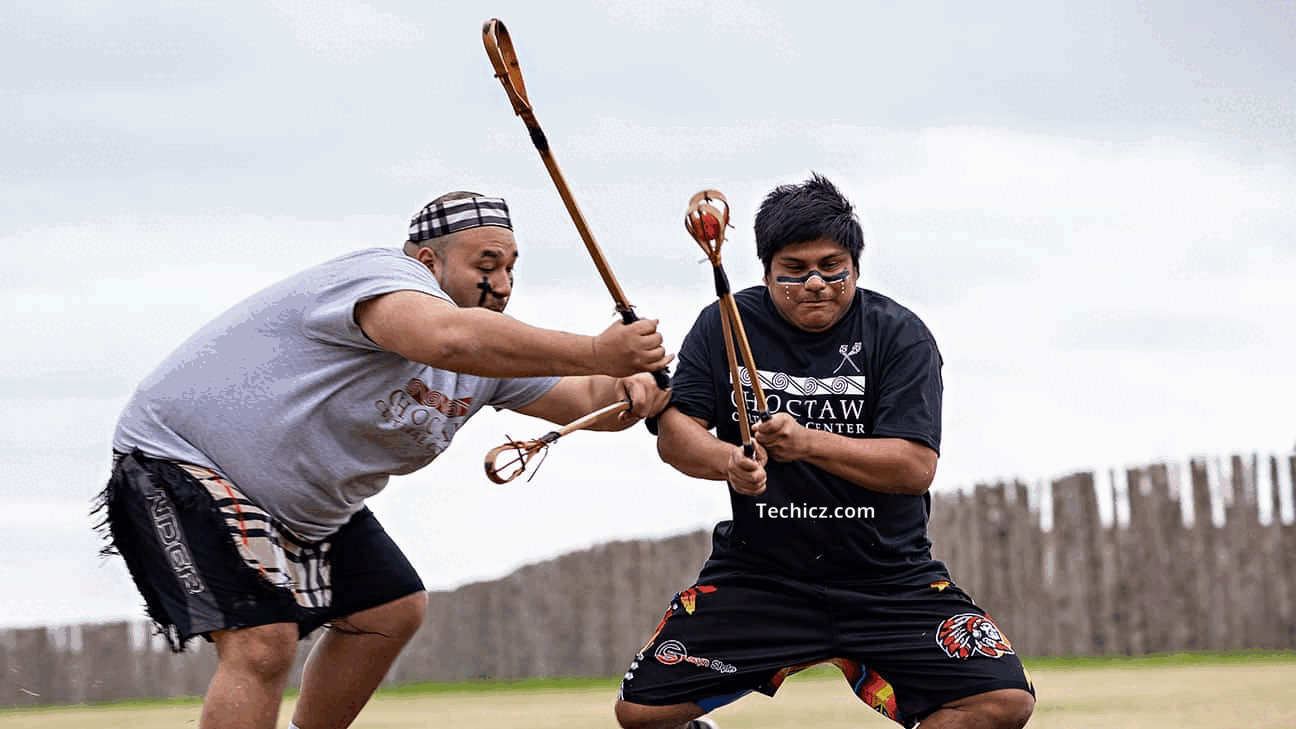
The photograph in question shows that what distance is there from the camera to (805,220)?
452 centimetres

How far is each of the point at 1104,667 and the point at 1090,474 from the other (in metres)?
2.23

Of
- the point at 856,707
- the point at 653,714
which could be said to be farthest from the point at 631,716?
the point at 856,707

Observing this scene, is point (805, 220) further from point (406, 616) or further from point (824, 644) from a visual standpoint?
point (406, 616)

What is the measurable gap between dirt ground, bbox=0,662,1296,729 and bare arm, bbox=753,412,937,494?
3.03 m

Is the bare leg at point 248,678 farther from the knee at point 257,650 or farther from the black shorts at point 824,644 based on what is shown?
the black shorts at point 824,644

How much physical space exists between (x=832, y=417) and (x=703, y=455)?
0.41m

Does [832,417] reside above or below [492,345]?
below

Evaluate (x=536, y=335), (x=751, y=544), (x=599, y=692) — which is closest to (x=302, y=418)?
(x=536, y=335)

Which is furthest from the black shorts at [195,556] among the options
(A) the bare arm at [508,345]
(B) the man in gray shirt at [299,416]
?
(A) the bare arm at [508,345]

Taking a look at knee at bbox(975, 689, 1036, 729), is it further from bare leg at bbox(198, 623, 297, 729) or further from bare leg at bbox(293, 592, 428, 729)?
bare leg at bbox(198, 623, 297, 729)

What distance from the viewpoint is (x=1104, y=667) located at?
12.6m

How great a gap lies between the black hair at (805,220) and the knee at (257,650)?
171 cm

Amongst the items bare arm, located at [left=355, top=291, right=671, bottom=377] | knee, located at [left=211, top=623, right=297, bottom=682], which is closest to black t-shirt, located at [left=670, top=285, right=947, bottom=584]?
bare arm, located at [left=355, top=291, right=671, bottom=377]

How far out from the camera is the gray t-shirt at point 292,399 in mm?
4211
